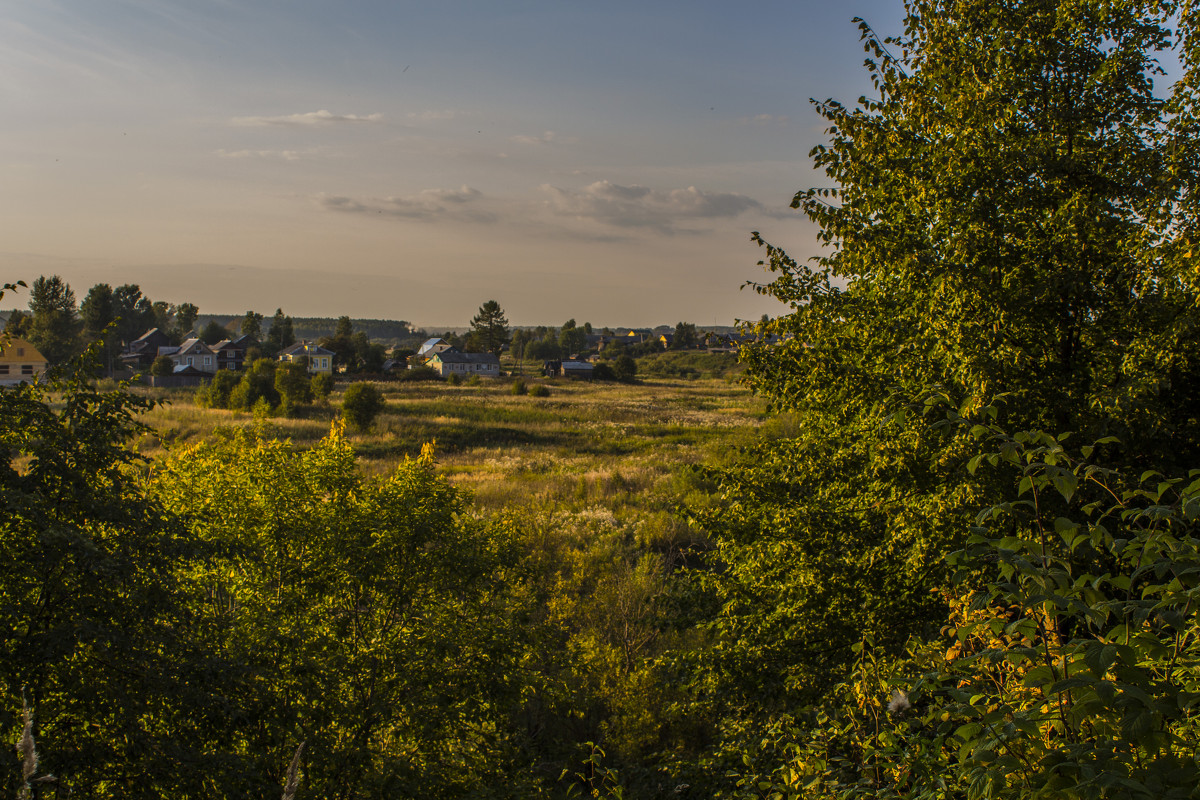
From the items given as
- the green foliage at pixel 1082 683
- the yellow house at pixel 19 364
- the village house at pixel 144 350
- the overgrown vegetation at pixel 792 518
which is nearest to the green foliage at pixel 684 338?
the village house at pixel 144 350

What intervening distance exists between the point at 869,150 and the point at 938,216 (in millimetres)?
1666

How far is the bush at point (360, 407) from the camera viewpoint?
151ft

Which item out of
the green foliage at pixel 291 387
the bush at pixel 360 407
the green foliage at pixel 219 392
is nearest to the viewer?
the bush at pixel 360 407

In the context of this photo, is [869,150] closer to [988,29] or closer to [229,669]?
[988,29]

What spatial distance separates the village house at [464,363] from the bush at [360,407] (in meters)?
58.4

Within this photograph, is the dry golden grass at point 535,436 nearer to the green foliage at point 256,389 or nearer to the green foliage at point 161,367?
the green foliage at point 256,389

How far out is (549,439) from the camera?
163 ft

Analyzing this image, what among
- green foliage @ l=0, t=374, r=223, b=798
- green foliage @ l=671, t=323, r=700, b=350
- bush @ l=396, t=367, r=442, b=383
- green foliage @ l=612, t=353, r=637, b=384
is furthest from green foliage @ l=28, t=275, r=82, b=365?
green foliage @ l=671, t=323, r=700, b=350

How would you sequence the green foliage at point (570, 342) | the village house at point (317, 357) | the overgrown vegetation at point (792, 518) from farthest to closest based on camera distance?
the green foliage at point (570, 342)
the village house at point (317, 357)
the overgrown vegetation at point (792, 518)

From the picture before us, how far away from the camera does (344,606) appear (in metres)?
11.2

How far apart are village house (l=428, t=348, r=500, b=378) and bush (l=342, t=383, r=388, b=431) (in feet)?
192

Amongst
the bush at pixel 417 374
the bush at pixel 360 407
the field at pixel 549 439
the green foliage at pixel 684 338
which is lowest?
the field at pixel 549 439

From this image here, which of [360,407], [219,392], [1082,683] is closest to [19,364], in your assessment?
[219,392]

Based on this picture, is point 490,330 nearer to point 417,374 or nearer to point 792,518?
point 417,374
